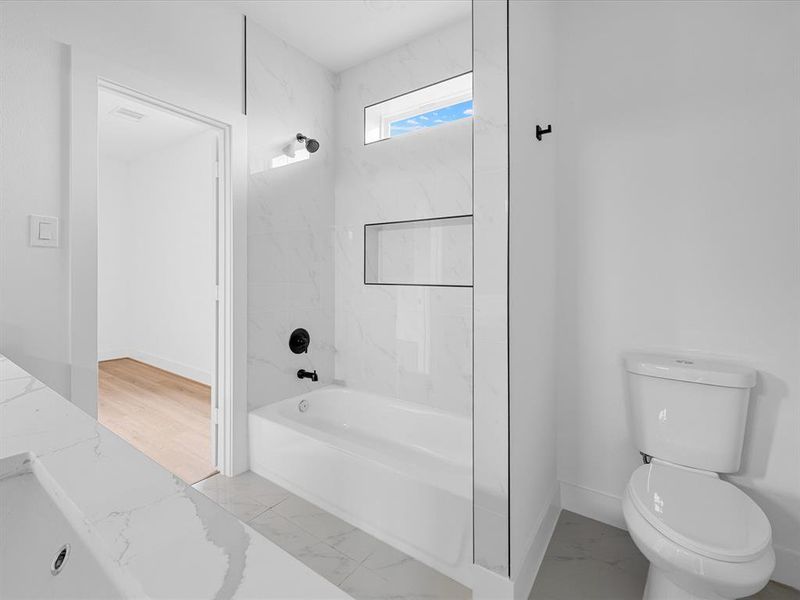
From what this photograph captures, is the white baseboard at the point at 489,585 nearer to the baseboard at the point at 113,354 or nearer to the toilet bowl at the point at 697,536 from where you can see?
the toilet bowl at the point at 697,536

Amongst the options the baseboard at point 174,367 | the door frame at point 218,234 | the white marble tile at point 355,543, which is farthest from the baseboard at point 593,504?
the baseboard at point 174,367

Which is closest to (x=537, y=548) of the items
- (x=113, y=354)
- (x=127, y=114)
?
(x=127, y=114)

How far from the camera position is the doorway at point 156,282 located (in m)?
3.18

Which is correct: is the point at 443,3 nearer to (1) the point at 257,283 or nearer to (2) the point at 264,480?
(1) the point at 257,283

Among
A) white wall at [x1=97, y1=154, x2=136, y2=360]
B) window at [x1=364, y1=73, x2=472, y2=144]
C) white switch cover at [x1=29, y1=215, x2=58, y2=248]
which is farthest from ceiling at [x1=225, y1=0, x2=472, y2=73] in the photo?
white wall at [x1=97, y1=154, x2=136, y2=360]

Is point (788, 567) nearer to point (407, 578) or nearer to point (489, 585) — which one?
point (489, 585)

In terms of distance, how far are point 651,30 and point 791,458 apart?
1913 millimetres

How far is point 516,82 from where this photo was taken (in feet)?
4.59

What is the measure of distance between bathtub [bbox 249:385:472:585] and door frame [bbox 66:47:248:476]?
8.0 inches

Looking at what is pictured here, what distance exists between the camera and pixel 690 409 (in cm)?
161

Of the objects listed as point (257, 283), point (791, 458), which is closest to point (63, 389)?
point (257, 283)

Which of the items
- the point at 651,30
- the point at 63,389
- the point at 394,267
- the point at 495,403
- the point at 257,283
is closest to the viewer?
the point at 495,403

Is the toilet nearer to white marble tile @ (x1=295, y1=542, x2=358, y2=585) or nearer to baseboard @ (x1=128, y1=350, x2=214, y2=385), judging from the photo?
white marble tile @ (x1=295, y1=542, x2=358, y2=585)

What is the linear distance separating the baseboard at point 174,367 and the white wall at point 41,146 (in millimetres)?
2723
